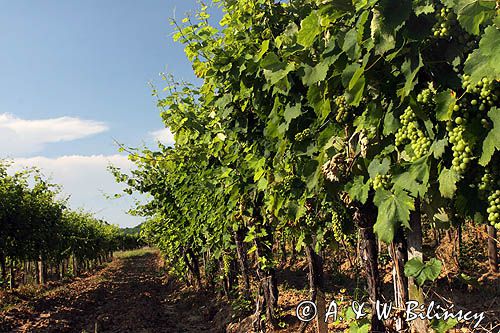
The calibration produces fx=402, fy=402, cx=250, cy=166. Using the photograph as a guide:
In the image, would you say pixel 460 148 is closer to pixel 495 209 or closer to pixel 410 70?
pixel 495 209

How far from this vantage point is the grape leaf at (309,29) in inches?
94.3

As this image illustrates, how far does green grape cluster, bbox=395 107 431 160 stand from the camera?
2.02 metres

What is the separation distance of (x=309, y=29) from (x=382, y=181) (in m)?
1.00

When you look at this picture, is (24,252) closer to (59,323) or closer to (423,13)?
(59,323)

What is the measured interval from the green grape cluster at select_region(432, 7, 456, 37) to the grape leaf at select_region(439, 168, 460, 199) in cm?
65

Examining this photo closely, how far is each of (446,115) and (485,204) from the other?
56 centimetres

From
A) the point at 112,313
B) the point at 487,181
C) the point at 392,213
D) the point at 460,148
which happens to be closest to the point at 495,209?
the point at 487,181

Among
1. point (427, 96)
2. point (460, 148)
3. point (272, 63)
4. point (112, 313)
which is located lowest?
point (112, 313)

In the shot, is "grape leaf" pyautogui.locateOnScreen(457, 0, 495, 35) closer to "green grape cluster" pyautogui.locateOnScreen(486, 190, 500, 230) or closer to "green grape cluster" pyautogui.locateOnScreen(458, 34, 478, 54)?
"green grape cluster" pyautogui.locateOnScreen(458, 34, 478, 54)

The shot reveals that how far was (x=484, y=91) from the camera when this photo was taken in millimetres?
1735

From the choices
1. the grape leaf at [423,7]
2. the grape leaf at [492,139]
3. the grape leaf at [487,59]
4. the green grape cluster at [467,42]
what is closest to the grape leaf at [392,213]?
the grape leaf at [492,139]

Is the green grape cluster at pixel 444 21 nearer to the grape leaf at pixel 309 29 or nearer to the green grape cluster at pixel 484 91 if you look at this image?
the green grape cluster at pixel 484 91

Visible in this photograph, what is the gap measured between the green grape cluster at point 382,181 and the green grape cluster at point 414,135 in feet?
0.75

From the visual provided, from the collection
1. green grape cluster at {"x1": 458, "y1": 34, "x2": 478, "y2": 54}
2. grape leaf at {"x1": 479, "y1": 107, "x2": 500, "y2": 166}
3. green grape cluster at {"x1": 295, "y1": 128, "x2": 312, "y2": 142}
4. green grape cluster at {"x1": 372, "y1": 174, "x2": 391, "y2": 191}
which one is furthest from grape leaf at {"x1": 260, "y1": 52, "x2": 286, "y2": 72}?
grape leaf at {"x1": 479, "y1": 107, "x2": 500, "y2": 166}
